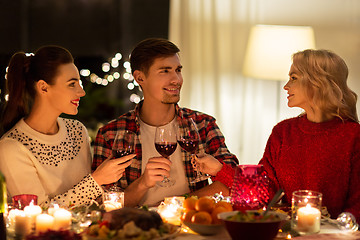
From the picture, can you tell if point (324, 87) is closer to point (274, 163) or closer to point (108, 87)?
point (274, 163)

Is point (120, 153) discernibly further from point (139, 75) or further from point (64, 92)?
point (139, 75)

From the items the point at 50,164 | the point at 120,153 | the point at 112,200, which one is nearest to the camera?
the point at 112,200

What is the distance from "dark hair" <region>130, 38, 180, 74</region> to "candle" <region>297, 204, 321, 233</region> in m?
1.42

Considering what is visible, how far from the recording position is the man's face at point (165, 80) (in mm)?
3047

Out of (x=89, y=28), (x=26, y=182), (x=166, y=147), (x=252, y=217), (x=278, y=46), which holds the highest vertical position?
(x=89, y=28)

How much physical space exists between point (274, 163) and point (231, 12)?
2222 millimetres

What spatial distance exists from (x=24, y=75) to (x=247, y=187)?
132 centimetres

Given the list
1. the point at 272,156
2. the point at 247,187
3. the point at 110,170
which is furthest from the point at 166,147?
the point at 272,156

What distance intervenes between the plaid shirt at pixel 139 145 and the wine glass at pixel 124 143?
0.67 m

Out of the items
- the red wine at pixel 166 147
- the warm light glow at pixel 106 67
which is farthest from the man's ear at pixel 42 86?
the warm light glow at pixel 106 67

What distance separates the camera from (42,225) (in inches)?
72.9

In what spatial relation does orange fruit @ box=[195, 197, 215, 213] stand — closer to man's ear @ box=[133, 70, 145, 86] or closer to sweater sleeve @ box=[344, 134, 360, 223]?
sweater sleeve @ box=[344, 134, 360, 223]

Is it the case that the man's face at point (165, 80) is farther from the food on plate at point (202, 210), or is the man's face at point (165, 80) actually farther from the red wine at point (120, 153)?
the food on plate at point (202, 210)

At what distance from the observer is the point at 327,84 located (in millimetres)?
2576
